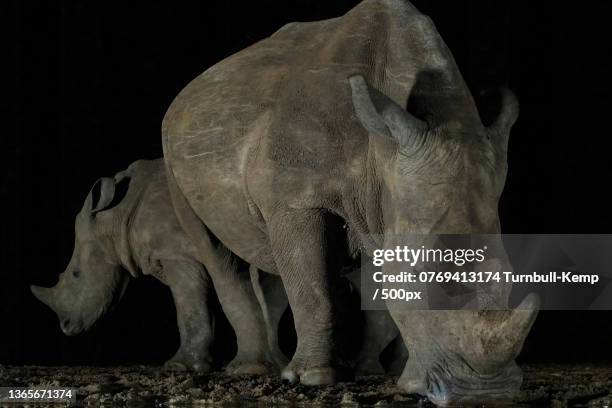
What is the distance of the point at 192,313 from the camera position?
8500 mm

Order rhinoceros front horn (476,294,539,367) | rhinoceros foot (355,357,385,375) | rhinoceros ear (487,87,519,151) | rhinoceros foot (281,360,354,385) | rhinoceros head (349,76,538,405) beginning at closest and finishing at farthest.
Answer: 1. rhinoceros front horn (476,294,539,367)
2. rhinoceros head (349,76,538,405)
3. rhinoceros ear (487,87,519,151)
4. rhinoceros foot (281,360,354,385)
5. rhinoceros foot (355,357,385,375)

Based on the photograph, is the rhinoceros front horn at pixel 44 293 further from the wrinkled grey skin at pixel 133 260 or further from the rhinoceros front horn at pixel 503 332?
the rhinoceros front horn at pixel 503 332

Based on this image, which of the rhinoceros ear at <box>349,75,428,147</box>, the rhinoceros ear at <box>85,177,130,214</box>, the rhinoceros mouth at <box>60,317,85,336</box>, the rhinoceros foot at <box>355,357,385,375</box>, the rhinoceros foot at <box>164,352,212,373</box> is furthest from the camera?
the rhinoceros mouth at <box>60,317,85,336</box>

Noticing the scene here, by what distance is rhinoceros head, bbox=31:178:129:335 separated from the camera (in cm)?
892

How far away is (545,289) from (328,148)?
310cm

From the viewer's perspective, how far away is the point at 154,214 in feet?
28.3

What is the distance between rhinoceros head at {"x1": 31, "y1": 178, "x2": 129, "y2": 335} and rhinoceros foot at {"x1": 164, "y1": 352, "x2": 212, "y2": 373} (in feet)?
2.66

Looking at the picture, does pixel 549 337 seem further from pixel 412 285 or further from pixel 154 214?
pixel 412 285

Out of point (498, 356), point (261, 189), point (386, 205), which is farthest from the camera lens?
point (261, 189)

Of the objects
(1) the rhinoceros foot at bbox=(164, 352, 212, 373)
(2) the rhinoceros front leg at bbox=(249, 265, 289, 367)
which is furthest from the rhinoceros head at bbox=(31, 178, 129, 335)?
(2) the rhinoceros front leg at bbox=(249, 265, 289, 367)

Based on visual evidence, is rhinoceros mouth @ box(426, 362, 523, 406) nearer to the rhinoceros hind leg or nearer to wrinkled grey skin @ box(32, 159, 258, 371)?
the rhinoceros hind leg

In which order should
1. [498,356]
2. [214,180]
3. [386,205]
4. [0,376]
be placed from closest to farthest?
[498,356], [386,205], [214,180], [0,376]

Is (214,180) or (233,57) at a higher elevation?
(233,57)

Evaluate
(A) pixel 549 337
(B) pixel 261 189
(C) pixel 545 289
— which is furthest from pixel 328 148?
(A) pixel 549 337
